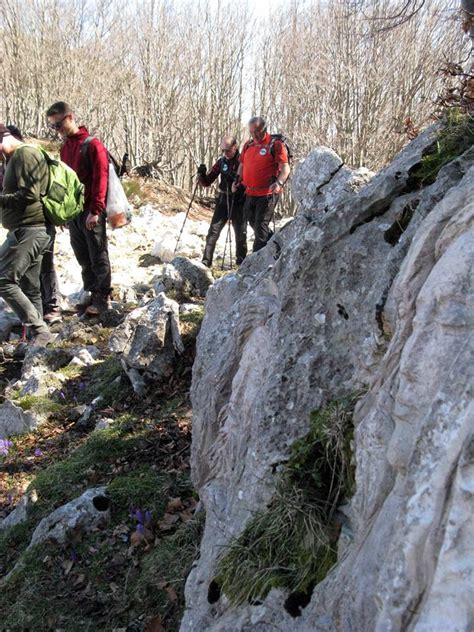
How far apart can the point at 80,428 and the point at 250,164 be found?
4.41 m

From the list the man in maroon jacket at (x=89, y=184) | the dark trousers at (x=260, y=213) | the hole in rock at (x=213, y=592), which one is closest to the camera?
the hole in rock at (x=213, y=592)

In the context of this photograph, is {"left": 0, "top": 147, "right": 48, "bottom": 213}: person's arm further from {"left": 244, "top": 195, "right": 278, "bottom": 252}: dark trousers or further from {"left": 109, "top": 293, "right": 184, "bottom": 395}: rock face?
{"left": 244, "top": 195, "right": 278, "bottom": 252}: dark trousers

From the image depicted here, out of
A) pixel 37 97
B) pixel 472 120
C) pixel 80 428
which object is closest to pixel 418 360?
pixel 472 120

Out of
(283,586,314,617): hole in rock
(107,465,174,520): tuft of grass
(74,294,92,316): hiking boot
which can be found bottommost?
(107,465,174,520): tuft of grass

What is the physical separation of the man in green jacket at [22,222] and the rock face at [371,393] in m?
3.65

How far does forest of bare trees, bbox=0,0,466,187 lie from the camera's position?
53.4 feet

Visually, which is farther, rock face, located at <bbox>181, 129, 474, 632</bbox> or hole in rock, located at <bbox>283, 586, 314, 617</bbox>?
hole in rock, located at <bbox>283, 586, 314, 617</bbox>

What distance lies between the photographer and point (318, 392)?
2.83m

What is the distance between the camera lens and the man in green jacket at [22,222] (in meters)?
6.63

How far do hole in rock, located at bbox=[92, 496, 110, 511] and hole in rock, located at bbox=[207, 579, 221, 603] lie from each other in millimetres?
1980

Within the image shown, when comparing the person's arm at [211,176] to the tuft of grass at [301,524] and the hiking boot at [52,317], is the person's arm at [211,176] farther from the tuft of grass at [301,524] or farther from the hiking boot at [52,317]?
the tuft of grass at [301,524]

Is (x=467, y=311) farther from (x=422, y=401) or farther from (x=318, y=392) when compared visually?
(x=318, y=392)

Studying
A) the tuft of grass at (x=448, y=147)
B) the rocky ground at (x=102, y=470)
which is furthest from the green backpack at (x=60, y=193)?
the tuft of grass at (x=448, y=147)

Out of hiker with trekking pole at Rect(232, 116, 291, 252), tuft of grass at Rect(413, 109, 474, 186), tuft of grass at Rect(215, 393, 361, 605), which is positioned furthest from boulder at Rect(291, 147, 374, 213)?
tuft of grass at Rect(215, 393, 361, 605)
